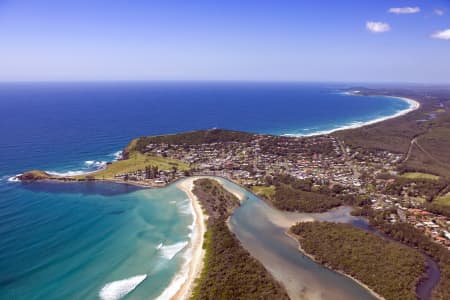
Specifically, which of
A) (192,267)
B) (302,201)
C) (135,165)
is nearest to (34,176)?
(135,165)

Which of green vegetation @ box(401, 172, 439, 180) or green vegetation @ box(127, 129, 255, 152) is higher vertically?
green vegetation @ box(127, 129, 255, 152)

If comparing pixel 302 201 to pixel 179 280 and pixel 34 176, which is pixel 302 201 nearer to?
pixel 179 280

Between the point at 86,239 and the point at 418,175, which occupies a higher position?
the point at 86,239

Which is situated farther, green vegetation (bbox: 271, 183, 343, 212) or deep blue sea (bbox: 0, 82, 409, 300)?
green vegetation (bbox: 271, 183, 343, 212)

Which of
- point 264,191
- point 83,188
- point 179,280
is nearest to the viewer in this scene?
point 179,280

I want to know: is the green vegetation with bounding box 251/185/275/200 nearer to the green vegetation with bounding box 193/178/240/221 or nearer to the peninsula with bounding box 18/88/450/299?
the peninsula with bounding box 18/88/450/299

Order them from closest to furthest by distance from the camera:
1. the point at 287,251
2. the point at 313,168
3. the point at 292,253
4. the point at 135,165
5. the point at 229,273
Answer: the point at 229,273 < the point at 292,253 < the point at 287,251 < the point at 135,165 < the point at 313,168

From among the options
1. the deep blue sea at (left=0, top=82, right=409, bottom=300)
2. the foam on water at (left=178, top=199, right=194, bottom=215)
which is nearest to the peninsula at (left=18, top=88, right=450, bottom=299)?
the foam on water at (left=178, top=199, right=194, bottom=215)
